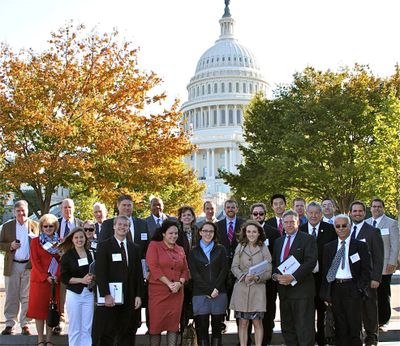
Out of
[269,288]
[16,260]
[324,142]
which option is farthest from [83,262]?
[324,142]

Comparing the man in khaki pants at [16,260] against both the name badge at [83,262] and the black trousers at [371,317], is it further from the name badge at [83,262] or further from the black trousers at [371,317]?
the black trousers at [371,317]

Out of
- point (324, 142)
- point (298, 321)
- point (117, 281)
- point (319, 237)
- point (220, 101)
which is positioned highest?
point (220, 101)

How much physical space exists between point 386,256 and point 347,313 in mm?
2437

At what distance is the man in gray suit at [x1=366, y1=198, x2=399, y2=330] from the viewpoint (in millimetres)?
10023

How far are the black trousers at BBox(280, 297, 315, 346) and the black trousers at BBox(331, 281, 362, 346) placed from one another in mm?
320

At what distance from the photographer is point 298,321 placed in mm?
8219

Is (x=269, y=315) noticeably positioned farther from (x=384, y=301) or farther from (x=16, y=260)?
(x=16, y=260)

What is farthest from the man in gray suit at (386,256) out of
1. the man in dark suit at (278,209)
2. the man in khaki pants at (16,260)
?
the man in khaki pants at (16,260)

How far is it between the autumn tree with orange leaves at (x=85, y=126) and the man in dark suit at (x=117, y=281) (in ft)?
36.8

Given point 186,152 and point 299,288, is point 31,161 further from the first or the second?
point 299,288

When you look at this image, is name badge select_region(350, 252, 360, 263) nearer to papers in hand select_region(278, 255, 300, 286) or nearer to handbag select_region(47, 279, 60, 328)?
papers in hand select_region(278, 255, 300, 286)

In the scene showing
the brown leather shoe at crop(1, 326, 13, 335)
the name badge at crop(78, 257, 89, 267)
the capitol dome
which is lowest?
the brown leather shoe at crop(1, 326, 13, 335)

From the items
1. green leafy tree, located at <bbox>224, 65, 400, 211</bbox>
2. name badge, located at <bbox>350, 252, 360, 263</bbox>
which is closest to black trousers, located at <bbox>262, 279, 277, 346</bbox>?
name badge, located at <bbox>350, 252, 360, 263</bbox>

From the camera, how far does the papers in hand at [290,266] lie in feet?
26.9
